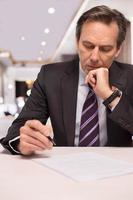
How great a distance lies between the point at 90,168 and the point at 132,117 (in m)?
0.45

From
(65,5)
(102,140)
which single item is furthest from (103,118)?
(65,5)

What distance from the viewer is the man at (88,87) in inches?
54.8

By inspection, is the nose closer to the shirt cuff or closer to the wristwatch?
the wristwatch

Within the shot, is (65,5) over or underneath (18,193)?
over

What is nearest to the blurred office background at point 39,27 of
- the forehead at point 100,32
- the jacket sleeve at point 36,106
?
the jacket sleeve at point 36,106

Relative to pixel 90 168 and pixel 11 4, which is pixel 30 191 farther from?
pixel 11 4

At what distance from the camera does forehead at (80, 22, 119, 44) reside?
Answer: 4.77ft

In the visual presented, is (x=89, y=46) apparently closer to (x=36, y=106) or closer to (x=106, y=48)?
(x=106, y=48)

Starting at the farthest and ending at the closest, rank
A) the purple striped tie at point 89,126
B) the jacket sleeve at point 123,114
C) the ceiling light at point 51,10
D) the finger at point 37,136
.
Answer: the ceiling light at point 51,10 < the purple striped tie at point 89,126 < the jacket sleeve at point 123,114 < the finger at point 37,136

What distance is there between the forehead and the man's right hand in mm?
584

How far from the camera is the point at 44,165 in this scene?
0.92 m

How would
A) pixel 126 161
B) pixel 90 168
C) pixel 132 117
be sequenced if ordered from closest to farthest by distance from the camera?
pixel 90 168 < pixel 126 161 < pixel 132 117

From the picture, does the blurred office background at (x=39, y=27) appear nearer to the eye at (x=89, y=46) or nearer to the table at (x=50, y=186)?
the eye at (x=89, y=46)

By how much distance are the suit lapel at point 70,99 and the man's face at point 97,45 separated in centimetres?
9
